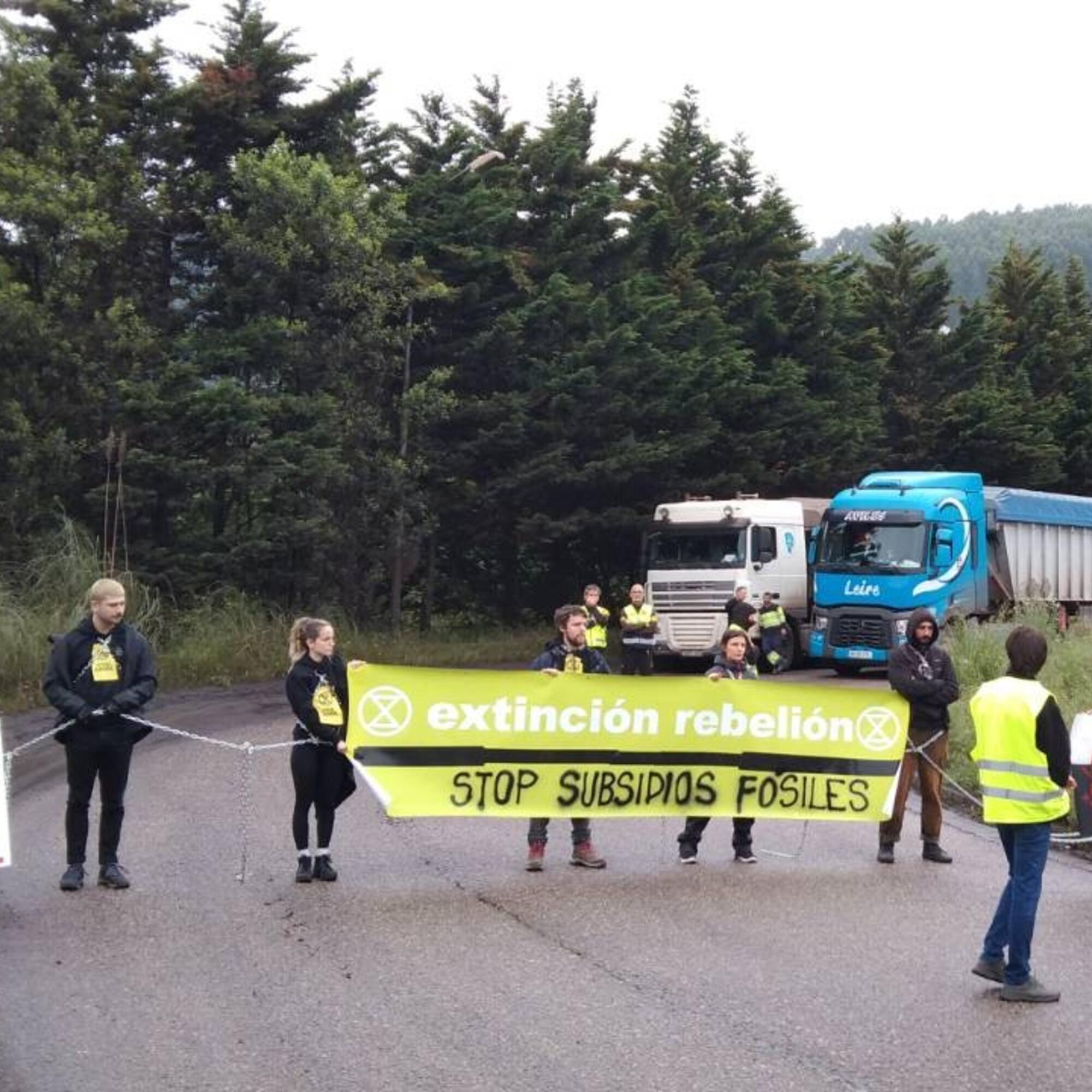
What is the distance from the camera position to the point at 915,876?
394 inches

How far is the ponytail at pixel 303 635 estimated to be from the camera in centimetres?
975

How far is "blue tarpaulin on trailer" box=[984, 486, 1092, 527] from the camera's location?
93.5 ft

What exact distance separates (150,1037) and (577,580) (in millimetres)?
30547

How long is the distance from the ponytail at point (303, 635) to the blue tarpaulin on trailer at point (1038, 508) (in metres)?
20.7

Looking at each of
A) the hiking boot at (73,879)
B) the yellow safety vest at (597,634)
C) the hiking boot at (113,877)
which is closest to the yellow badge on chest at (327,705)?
the hiking boot at (113,877)

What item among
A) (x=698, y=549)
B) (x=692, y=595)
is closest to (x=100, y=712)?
(x=692, y=595)

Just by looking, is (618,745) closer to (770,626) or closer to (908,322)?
(770,626)

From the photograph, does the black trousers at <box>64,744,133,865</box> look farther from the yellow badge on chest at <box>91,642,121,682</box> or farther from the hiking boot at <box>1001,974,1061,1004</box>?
the hiking boot at <box>1001,974,1061,1004</box>

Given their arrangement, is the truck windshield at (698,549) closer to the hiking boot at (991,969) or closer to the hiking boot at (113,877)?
the hiking boot at (113,877)

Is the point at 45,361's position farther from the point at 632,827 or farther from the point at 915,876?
the point at 915,876

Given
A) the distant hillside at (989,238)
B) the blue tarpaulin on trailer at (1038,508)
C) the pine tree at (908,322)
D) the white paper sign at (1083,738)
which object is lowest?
the white paper sign at (1083,738)

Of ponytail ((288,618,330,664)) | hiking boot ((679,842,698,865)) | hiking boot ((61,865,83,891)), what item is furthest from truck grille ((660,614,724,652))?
hiking boot ((61,865,83,891))

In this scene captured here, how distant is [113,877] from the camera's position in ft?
29.9

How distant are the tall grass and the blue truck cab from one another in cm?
640
